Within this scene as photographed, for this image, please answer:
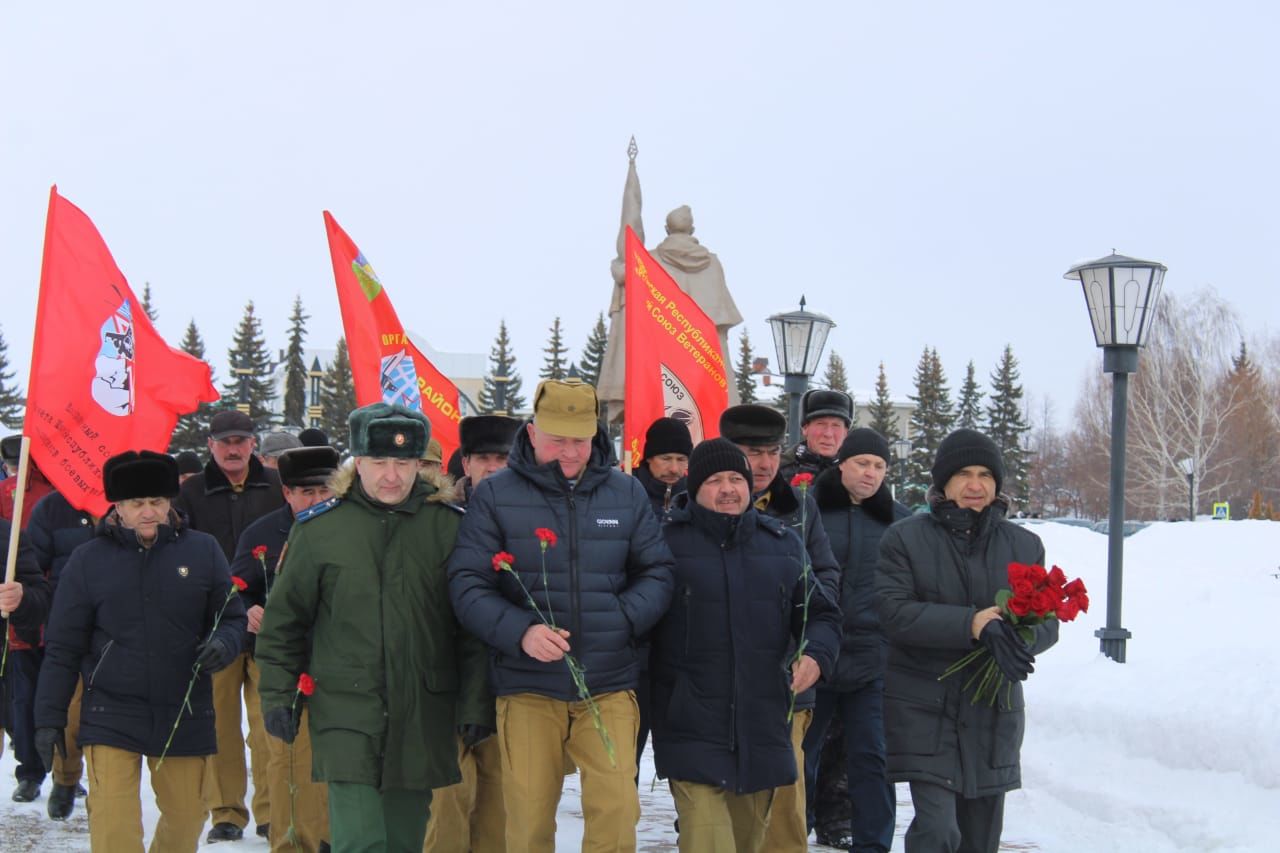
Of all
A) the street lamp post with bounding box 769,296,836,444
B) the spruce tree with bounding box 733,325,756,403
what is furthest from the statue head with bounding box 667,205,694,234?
the spruce tree with bounding box 733,325,756,403

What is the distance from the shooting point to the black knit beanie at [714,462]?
5227mm

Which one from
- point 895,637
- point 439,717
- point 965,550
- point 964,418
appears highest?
point 964,418

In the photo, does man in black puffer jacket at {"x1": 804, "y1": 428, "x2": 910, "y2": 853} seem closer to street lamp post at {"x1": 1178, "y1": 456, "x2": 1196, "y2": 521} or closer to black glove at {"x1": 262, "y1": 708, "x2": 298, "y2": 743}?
black glove at {"x1": 262, "y1": 708, "x2": 298, "y2": 743}

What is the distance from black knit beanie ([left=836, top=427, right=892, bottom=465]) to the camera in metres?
6.39

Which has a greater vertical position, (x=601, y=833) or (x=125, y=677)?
(x=125, y=677)

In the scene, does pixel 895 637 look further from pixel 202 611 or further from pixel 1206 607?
pixel 1206 607

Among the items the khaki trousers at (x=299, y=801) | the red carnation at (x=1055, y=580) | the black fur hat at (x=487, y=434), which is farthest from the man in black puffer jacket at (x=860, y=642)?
the khaki trousers at (x=299, y=801)

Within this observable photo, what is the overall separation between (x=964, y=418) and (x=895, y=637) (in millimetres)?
77560

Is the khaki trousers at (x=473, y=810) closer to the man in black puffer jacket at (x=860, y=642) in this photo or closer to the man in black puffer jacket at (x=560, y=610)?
the man in black puffer jacket at (x=560, y=610)

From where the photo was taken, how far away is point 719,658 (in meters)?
5.04

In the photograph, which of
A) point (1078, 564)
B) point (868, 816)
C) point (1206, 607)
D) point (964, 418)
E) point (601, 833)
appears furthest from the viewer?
point (964, 418)

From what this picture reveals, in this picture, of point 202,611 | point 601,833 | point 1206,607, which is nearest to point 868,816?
point 601,833

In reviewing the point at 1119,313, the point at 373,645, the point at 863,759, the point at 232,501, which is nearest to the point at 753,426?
the point at 863,759

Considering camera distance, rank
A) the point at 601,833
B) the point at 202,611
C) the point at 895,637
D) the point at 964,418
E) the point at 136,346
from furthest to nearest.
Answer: the point at 964,418 < the point at 136,346 < the point at 202,611 < the point at 895,637 < the point at 601,833
